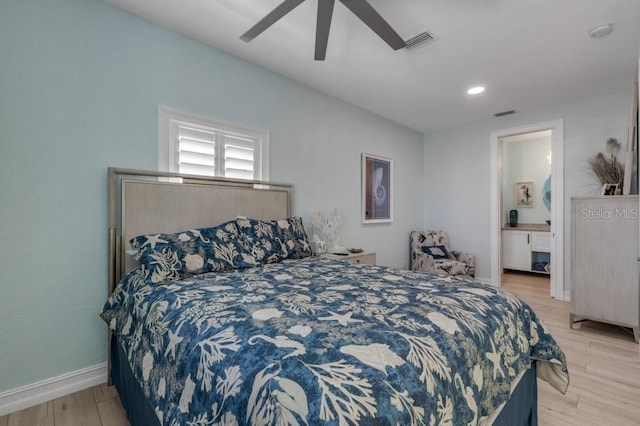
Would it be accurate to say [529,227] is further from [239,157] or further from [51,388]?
[51,388]

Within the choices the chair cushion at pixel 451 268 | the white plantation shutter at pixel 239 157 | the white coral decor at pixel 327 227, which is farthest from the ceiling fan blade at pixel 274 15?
the chair cushion at pixel 451 268

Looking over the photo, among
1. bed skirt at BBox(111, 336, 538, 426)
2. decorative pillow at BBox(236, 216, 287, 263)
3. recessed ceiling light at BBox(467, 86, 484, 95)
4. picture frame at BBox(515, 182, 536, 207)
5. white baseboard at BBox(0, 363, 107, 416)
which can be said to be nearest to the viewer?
bed skirt at BBox(111, 336, 538, 426)

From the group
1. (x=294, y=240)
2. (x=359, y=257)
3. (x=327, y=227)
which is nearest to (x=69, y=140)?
(x=294, y=240)

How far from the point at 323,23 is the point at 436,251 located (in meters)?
3.82

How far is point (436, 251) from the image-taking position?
4684mm

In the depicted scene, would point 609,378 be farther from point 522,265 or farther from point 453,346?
point 522,265

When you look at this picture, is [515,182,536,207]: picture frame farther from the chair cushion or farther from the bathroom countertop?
the chair cushion

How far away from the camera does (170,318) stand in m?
1.24

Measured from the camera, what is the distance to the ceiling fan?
1.69 m

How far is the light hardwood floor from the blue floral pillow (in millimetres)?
1288

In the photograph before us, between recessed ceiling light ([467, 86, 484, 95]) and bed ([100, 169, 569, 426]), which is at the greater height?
recessed ceiling light ([467, 86, 484, 95])

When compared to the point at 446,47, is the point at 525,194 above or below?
below

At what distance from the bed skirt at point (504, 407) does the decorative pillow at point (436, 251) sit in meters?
3.12

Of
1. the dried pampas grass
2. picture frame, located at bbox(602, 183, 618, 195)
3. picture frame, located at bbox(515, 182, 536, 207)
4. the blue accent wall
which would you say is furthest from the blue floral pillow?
picture frame, located at bbox(515, 182, 536, 207)
